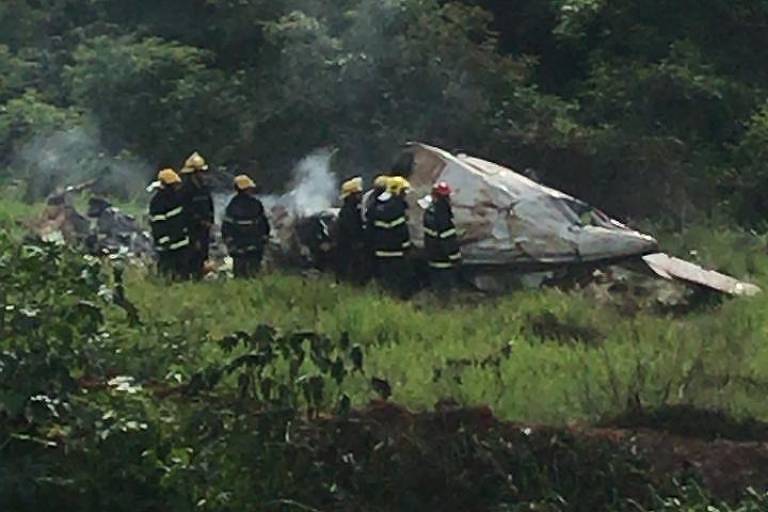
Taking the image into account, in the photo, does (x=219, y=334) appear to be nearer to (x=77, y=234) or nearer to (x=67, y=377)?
(x=67, y=377)

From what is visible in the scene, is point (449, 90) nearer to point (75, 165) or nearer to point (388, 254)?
point (75, 165)

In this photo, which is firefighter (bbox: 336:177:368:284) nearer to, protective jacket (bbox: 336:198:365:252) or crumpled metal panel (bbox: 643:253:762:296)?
protective jacket (bbox: 336:198:365:252)

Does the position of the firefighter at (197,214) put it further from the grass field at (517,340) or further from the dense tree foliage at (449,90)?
the dense tree foliage at (449,90)

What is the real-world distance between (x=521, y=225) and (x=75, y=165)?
9197 millimetres

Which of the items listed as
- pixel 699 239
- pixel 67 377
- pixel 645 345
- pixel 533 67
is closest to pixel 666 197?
pixel 699 239

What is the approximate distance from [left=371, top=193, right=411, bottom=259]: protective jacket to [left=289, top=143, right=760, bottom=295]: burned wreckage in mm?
469

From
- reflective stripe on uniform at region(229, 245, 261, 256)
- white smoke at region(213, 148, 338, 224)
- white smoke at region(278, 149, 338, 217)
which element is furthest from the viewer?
white smoke at region(278, 149, 338, 217)

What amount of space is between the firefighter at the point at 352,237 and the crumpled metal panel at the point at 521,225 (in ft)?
2.28

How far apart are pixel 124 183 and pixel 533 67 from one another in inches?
243

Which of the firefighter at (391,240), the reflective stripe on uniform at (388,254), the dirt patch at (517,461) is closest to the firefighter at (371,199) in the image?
the firefighter at (391,240)

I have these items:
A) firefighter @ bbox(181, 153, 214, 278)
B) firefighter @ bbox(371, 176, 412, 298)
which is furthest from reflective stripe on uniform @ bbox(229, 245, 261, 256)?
firefighter @ bbox(371, 176, 412, 298)

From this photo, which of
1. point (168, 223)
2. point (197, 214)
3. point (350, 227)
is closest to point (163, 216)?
point (168, 223)

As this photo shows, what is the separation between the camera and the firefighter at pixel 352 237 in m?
16.1

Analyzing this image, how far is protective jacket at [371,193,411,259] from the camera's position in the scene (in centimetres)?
1579
